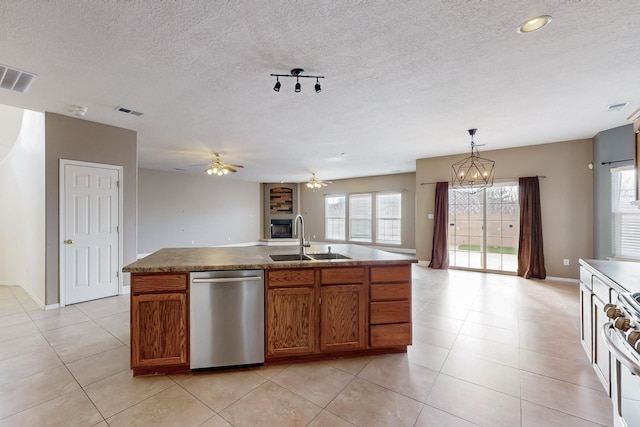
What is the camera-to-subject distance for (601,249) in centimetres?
471

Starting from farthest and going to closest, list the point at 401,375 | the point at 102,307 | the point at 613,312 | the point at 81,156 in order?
the point at 81,156
the point at 102,307
the point at 401,375
the point at 613,312

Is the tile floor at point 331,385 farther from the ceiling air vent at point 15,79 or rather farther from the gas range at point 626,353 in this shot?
the ceiling air vent at point 15,79

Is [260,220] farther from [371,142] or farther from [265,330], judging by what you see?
[265,330]

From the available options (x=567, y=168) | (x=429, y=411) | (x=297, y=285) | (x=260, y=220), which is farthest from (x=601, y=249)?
(x=260, y=220)

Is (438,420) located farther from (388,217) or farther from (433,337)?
(388,217)

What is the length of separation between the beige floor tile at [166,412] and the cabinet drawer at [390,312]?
148 centimetres

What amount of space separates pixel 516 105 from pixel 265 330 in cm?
405

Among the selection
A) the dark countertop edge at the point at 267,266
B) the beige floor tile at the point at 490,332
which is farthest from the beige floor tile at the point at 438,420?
the beige floor tile at the point at 490,332

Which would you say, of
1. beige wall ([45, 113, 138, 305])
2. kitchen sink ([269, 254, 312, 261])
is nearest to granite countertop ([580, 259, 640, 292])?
kitchen sink ([269, 254, 312, 261])

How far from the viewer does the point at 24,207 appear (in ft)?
15.1

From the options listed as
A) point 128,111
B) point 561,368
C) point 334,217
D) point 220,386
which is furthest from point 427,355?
point 334,217

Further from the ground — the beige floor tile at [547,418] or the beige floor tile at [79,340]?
the beige floor tile at [79,340]

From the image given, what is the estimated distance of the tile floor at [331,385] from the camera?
1.74 m

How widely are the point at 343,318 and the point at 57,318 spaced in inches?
146
